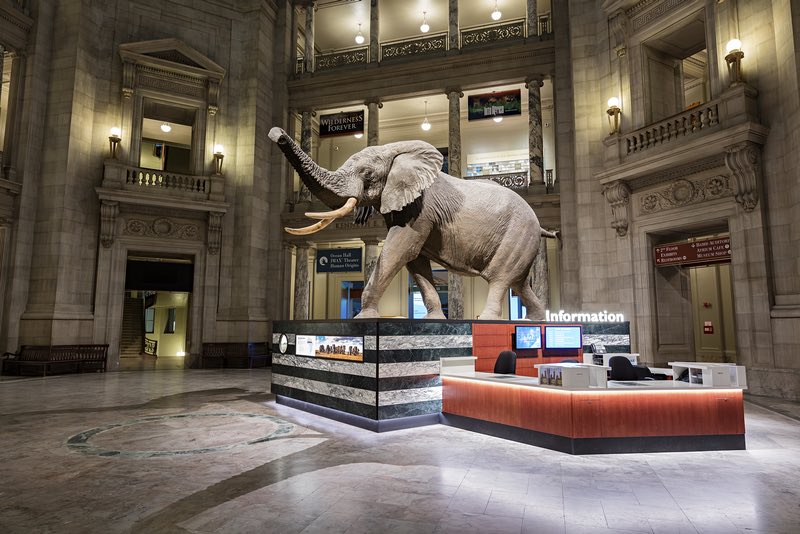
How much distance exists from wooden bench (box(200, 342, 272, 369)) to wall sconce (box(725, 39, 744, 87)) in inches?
632

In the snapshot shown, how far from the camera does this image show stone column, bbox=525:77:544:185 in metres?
17.0

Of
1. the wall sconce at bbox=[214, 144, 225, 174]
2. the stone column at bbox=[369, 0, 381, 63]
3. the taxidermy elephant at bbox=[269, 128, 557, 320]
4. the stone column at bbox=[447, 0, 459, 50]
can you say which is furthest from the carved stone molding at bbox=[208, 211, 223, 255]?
the taxidermy elephant at bbox=[269, 128, 557, 320]

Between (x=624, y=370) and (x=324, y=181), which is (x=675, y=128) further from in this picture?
(x=324, y=181)

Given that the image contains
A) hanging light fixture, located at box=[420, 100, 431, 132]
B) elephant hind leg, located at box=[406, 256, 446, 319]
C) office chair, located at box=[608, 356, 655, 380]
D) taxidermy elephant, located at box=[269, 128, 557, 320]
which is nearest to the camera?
office chair, located at box=[608, 356, 655, 380]

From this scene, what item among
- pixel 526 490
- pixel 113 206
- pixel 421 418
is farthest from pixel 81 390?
pixel 526 490

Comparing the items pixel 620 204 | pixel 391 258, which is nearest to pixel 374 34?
pixel 620 204

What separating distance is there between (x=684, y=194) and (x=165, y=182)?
1603 cm

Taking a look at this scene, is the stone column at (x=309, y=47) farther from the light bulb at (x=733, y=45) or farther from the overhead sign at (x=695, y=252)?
the overhead sign at (x=695, y=252)

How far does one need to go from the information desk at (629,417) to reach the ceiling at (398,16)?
19.1 metres

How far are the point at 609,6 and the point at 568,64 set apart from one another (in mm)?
2482

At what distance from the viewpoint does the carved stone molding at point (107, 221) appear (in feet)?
50.9

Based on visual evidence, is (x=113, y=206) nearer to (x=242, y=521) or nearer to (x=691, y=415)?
(x=242, y=521)

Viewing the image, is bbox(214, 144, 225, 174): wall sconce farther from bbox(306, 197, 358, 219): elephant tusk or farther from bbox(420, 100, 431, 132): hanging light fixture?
bbox(306, 197, 358, 219): elephant tusk

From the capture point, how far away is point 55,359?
1399cm
